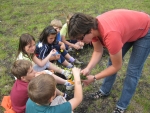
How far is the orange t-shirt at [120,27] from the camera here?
6.87ft

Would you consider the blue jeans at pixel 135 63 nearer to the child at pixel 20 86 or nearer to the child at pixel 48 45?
the child at pixel 20 86

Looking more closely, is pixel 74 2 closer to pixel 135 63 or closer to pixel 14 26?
pixel 14 26

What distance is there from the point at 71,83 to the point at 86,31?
1.63 metres

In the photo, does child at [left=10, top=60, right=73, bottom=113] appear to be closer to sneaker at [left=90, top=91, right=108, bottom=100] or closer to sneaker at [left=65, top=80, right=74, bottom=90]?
sneaker at [left=65, top=80, right=74, bottom=90]

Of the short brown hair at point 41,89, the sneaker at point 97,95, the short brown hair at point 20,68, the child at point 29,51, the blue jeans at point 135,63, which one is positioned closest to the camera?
the short brown hair at point 41,89

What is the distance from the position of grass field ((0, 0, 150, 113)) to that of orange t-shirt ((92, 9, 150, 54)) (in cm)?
135

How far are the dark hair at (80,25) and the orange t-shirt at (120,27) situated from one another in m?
0.16

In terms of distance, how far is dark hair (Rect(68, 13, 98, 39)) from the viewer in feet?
6.52

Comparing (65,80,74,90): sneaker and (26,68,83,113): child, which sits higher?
(26,68,83,113): child

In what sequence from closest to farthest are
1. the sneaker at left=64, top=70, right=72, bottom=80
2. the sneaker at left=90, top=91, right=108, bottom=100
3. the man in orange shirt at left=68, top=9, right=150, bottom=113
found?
the man in orange shirt at left=68, top=9, right=150, bottom=113, the sneaker at left=90, top=91, right=108, bottom=100, the sneaker at left=64, top=70, right=72, bottom=80

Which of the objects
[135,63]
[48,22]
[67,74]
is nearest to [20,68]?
[67,74]

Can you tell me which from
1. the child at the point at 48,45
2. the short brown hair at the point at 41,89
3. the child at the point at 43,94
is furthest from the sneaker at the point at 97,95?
the short brown hair at the point at 41,89

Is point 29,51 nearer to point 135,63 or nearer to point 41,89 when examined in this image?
point 41,89

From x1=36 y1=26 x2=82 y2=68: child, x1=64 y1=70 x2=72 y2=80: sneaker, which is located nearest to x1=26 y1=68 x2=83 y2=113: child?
x1=64 y1=70 x2=72 y2=80: sneaker
